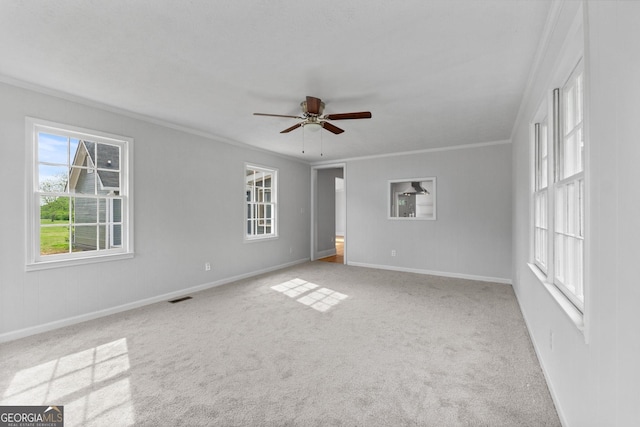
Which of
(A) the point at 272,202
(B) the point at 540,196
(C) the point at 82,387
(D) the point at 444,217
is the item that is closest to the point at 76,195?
(C) the point at 82,387

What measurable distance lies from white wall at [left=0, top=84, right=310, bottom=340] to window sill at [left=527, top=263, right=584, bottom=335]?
438 cm

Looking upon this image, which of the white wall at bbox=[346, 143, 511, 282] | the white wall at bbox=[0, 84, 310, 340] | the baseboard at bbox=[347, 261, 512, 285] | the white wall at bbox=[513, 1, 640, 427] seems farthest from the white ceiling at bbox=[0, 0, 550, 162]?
the baseboard at bbox=[347, 261, 512, 285]

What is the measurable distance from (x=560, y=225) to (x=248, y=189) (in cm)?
487

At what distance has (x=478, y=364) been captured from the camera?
239cm

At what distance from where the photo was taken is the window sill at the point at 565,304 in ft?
4.75

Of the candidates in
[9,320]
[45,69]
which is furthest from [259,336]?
[45,69]

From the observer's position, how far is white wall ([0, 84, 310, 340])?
9.39 feet

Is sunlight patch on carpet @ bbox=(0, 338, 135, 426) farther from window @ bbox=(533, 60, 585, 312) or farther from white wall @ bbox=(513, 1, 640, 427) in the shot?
window @ bbox=(533, 60, 585, 312)

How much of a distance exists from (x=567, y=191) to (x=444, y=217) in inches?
150

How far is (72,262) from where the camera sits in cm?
328

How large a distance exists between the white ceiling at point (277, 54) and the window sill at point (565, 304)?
1813 mm

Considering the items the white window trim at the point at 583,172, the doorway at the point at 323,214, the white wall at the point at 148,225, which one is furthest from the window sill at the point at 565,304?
the doorway at the point at 323,214

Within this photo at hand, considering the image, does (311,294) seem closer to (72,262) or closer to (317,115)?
(317,115)

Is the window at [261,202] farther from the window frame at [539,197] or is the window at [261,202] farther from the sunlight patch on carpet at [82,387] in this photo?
the window frame at [539,197]
